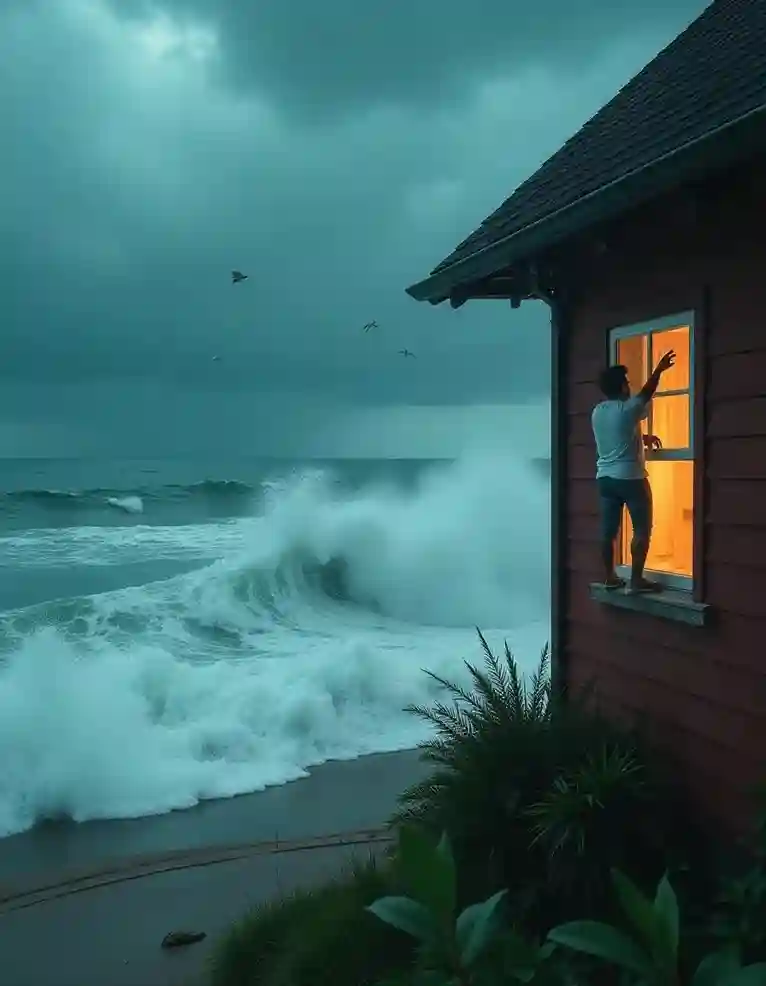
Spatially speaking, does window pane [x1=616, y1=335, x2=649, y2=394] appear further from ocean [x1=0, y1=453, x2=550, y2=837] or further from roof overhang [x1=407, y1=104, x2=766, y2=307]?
ocean [x1=0, y1=453, x2=550, y2=837]

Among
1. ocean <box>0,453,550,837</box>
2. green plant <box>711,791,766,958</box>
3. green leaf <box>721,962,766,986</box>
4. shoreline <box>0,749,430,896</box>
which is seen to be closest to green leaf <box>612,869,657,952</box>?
green leaf <box>721,962,766,986</box>

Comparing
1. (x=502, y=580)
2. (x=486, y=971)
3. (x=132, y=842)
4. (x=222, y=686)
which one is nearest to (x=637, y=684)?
(x=486, y=971)

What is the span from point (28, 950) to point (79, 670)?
6.75 metres

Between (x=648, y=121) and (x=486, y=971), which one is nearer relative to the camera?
(x=486, y=971)

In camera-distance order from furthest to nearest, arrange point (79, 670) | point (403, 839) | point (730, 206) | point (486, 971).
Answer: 1. point (79, 670)
2. point (730, 206)
3. point (486, 971)
4. point (403, 839)

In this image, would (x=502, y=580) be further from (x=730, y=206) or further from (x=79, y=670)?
(x=730, y=206)

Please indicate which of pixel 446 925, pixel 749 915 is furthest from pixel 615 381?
pixel 446 925

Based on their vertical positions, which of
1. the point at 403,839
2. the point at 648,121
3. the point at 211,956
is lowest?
the point at 211,956

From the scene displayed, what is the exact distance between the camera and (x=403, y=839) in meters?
1.51

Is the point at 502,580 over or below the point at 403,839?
below

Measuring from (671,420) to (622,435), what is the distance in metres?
0.42

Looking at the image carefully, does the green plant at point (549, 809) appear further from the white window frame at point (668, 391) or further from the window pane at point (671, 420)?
the window pane at point (671, 420)

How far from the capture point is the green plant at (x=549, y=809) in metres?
4.59

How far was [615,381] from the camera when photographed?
17.1 ft
